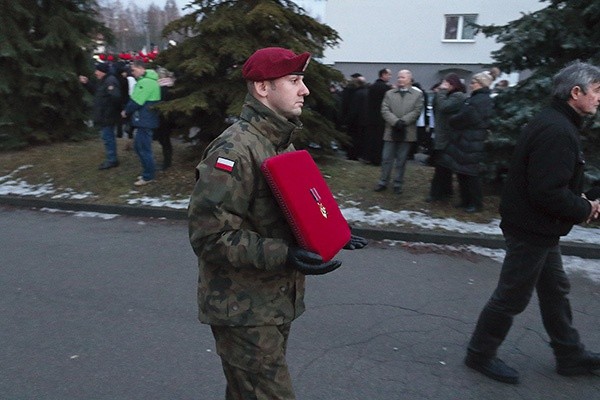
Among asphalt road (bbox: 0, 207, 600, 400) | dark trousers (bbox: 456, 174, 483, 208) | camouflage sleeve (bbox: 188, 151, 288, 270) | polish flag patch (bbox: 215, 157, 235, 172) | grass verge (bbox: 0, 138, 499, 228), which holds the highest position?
polish flag patch (bbox: 215, 157, 235, 172)

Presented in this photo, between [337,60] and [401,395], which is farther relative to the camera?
[337,60]

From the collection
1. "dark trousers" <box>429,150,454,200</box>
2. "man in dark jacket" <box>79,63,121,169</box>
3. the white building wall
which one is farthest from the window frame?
"man in dark jacket" <box>79,63,121,169</box>

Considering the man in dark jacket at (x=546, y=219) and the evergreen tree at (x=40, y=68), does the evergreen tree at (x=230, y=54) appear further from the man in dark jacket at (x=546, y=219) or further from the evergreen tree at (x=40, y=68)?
the man in dark jacket at (x=546, y=219)

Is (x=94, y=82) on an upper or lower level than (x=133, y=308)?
upper

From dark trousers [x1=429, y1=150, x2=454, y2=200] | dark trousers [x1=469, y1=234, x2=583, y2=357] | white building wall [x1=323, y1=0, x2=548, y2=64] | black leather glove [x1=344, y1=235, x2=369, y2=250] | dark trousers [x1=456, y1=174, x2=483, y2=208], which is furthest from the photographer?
white building wall [x1=323, y1=0, x2=548, y2=64]

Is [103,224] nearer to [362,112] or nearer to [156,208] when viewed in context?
[156,208]

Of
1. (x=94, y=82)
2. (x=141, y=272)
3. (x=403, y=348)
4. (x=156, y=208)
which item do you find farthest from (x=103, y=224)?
(x=94, y=82)

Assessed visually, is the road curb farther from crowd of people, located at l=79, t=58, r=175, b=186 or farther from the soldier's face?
the soldier's face

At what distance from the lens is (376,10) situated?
26484mm

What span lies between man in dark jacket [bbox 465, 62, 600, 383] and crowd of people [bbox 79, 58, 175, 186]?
6599 millimetres

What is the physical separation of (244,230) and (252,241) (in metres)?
0.07

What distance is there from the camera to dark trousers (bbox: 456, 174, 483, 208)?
7578 mm

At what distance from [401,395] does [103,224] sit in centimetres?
538

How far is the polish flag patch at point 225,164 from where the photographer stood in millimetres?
2115
